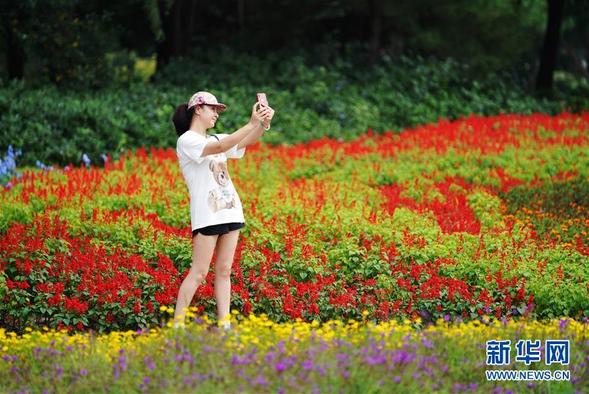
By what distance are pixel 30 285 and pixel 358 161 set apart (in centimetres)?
595

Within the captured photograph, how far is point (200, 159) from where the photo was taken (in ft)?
21.6

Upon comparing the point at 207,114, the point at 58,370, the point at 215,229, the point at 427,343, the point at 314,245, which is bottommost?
the point at 58,370

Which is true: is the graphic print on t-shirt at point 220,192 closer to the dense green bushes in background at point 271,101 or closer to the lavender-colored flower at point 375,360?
the lavender-colored flower at point 375,360

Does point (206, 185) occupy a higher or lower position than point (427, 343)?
higher

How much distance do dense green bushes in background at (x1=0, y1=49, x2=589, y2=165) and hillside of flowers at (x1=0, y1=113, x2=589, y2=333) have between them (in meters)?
1.58

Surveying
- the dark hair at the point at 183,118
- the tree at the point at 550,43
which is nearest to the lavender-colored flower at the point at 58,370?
the dark hair at the point at 183,118

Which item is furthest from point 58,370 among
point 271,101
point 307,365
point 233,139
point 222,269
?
point 271,101

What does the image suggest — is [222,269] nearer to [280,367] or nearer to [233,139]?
[233,139]

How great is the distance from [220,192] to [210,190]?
7cm

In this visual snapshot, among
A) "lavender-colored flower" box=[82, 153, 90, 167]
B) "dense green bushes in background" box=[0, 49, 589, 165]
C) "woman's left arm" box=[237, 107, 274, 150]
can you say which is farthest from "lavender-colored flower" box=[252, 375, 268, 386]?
"dense green bushes in background" box=[0, 49, 589, 165]

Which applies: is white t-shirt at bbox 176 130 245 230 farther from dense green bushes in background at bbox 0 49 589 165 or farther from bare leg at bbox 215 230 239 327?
dense green bushes in background at bbox 0 49 589 165

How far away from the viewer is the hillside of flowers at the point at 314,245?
764 cm

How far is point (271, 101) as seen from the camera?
16906mm

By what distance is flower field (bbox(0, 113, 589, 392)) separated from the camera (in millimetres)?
5434
